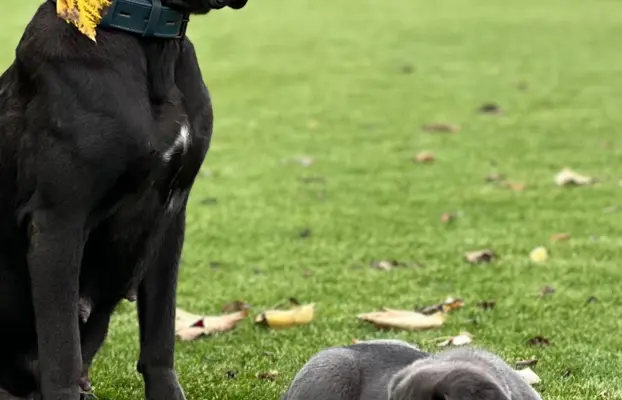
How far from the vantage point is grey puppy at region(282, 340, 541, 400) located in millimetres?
3283

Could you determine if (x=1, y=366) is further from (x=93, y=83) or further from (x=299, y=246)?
(x=299, y=246)

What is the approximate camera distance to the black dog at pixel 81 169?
139 inches

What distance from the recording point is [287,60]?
1554 cm

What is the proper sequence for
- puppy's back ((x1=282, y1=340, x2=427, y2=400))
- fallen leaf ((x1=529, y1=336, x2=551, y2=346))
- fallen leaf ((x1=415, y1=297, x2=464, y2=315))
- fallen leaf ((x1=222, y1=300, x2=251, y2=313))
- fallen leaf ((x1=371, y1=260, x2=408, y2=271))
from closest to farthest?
puppy's back ((x1=282, y1=340, x2=427, y2=400)), fallen leaf ((x1=529, y1=336, x2=551, y2=346)), fallen leaf ((x1=415, y1=297, x2=464, y2=315)), fallen leaf ((x1=222, y1=300, x2=251, y2=313)), fallen leaf ((x1=371, y1=260, x2=408, y2=271))

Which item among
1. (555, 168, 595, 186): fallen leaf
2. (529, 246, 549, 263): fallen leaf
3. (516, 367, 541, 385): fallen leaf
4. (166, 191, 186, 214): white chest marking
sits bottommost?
(555, 168, 595, 186): fallen leaf

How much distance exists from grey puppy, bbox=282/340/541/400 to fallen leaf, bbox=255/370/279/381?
0.87 m

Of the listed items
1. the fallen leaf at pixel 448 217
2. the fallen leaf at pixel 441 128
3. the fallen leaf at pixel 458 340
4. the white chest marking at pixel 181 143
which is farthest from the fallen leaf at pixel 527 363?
the fallen leaf at pixel 441 128

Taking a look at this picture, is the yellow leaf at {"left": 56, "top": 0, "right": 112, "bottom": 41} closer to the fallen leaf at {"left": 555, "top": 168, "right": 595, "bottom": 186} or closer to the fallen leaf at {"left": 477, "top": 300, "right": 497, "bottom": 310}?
the fallen leaf at {"left": 477, "top": 300, "right": 497, "bottom": 310}

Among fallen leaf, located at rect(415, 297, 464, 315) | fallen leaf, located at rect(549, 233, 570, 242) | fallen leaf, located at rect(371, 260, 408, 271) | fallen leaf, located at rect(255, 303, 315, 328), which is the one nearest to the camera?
fallen leaf, located at rect(255, 303, 315, 328)

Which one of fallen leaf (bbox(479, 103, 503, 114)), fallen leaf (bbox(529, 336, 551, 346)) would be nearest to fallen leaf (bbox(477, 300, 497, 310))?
fallen leaf (bbox(529, 336, 551, 346))

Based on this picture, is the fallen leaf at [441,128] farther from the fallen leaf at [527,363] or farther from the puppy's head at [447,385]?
the puppy's head at [447,385]

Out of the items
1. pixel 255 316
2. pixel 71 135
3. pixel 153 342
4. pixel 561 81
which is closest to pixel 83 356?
pixel 153 342

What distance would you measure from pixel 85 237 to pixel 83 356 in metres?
0.58

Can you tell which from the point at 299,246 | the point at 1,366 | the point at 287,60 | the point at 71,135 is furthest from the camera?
the point at 287,60
